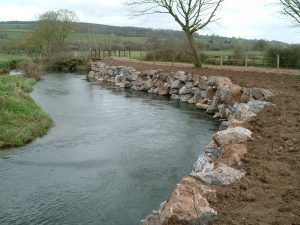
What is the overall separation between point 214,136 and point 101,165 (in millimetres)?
3885

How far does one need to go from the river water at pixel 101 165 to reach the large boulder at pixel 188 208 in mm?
2173

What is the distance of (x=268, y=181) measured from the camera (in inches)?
292

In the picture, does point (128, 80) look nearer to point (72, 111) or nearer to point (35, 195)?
point (72, 111)

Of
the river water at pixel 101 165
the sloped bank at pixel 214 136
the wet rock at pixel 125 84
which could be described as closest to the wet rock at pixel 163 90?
the sloped bank at pixel 214 136

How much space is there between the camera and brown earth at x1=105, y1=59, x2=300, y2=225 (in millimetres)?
5988

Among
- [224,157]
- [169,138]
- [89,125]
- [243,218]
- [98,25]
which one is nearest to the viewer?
[243,218]

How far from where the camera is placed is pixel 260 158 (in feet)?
28.5

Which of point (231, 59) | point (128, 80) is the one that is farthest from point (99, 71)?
point (231, 59)

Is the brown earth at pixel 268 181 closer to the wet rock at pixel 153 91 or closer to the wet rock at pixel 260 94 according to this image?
the wet rock at pixel 260 94

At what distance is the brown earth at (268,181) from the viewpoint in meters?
5.99

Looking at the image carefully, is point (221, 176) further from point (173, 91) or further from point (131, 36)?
point (131, 36)

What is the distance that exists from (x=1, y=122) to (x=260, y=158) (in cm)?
1077

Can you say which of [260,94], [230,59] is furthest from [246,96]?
[230,59]

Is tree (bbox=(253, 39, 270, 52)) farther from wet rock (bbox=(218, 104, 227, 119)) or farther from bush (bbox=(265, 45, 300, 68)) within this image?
wet rock (bbox=(218, 104, 227, 119))
